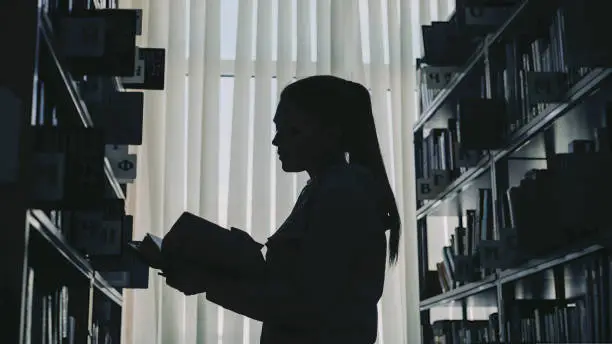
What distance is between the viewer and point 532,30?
2.96m

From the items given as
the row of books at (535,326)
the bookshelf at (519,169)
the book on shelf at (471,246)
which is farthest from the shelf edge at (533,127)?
the row of books at (535,326)

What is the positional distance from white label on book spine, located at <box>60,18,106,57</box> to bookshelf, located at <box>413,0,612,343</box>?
45.8 inches

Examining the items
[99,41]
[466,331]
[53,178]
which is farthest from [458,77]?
[53,178]

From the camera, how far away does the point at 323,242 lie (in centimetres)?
123

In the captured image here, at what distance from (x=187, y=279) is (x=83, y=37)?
888 mm

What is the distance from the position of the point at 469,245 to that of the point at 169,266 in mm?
2280

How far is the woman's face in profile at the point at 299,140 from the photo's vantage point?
1.41m

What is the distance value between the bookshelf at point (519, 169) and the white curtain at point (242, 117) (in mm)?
413

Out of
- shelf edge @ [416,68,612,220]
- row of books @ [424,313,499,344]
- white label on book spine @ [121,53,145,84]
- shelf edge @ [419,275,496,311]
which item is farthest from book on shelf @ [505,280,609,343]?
white label on book spine @ [121,53,145,84]

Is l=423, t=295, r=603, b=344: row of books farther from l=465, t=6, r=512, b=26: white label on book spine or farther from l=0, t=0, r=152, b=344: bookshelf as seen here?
l=0, t=0, r=152, b=344: bookshelf

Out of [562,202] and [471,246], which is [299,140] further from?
[471,246]

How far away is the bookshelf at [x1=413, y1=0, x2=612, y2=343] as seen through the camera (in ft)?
7.35

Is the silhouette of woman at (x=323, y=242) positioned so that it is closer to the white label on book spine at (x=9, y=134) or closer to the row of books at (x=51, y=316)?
the white label on book spine at (x=9, y=134)

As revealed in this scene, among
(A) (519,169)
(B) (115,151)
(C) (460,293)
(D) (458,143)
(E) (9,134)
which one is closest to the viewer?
(E) (9,134)
